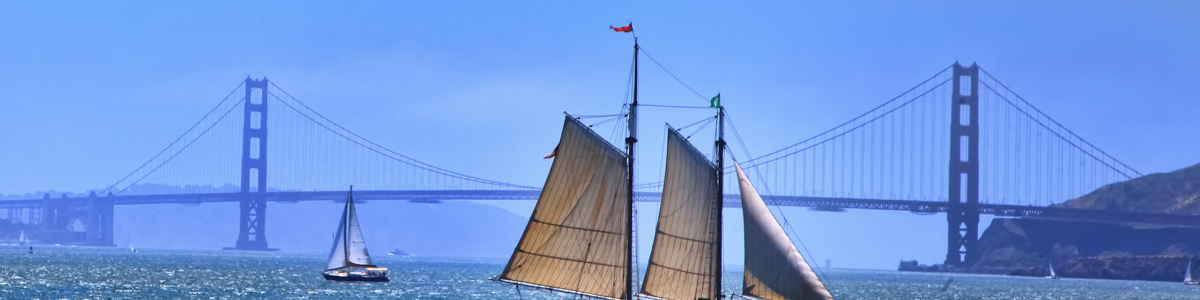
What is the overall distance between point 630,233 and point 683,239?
1216mm

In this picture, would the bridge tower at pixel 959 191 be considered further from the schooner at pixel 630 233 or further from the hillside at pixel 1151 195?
the schooner at pixel 630 233

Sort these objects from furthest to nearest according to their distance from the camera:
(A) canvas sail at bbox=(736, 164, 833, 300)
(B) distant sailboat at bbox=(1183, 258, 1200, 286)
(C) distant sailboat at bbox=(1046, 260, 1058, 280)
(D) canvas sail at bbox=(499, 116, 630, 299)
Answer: (C) distant sailboat at bbox=(1046, 260, 1058, 280) → (B) distant sailboat at bbox=(1183, 258, 1200, 286) → (D) canvas sail at bbox=(499, 116, 630, 299) → (A) canvas sail at bbox=(736, 164, 833, 300)

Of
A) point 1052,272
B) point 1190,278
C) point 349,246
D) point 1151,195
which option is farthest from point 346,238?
point 1151,195

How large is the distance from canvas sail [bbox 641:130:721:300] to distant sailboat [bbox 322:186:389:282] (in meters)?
42.9

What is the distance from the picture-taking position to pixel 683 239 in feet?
104

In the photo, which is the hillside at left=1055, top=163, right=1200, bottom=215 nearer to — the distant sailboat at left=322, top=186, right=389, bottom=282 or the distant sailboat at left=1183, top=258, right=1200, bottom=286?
the distant sailboat at left=1183, top=258, right=1200, bottom=286

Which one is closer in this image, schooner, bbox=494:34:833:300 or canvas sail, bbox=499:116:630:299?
schooner, bbox=494:34:833:300

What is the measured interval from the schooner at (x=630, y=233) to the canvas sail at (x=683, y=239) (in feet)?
0.06

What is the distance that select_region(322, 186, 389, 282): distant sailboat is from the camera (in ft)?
243

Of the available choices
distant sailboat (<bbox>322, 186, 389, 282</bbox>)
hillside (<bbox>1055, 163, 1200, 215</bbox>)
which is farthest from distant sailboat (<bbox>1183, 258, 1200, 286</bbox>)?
distant sailboat (<bbox>322, 186, 389, 282</bbox>)

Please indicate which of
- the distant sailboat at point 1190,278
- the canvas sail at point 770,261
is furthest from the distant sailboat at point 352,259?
the distant sailboat at point 1190,278

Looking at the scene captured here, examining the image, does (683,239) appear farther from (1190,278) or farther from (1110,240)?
(1110,240)

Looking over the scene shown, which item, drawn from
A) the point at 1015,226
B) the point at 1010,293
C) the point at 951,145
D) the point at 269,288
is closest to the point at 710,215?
the point at 269,288

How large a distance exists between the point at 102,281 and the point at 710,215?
156ft
